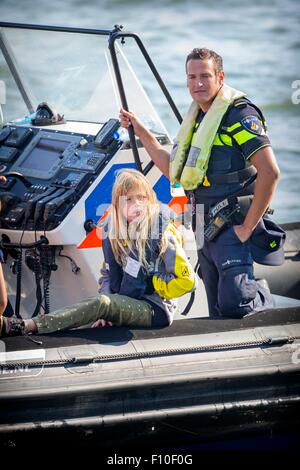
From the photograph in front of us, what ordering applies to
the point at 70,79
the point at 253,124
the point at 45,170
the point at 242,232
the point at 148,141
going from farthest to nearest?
the point at 70,79, the point at 45,170, the point at 148,141, the point at 242,232, the point at 253,124

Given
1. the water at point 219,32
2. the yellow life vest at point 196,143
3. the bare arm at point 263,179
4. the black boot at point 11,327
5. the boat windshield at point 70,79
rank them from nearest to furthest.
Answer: the black boot at point 11,327 → the bare arm at point 263,179 → the yellow life vest at point 196,143 → the boat windshield at point 70,79 → the water at point 219,32

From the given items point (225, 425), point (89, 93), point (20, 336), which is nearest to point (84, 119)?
point (89, 93)

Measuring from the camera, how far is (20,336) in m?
4.85

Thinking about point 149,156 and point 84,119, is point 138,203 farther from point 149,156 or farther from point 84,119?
point 84,119

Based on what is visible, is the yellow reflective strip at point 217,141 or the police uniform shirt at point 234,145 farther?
the yellow reflective strip at point 217,141

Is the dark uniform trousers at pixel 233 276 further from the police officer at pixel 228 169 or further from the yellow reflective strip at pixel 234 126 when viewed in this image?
the yellow reflective strip at pixel 234 126

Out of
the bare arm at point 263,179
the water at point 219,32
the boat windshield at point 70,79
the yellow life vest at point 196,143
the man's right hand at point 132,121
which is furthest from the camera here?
the water at point 219,32

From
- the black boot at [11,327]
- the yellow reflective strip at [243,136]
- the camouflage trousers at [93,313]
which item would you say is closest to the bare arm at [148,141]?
the yellow reflective strip at [243,136]

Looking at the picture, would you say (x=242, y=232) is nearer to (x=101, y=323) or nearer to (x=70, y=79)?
(x=101, y=323)

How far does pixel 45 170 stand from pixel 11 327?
3.68 feet

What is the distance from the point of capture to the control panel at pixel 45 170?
5.42 meters

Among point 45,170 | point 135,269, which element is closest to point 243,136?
point 135,269

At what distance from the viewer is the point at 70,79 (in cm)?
621

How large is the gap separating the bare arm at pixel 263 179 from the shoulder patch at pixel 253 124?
87 mm
